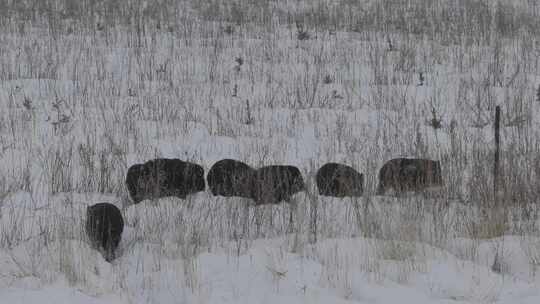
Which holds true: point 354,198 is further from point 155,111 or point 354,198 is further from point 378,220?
point 155,111

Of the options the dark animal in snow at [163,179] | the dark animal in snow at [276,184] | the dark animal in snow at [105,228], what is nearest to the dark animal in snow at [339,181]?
the dark animal in snow at [276,184]

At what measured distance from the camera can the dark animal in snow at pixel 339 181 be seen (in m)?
4.32

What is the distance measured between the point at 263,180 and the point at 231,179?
24 cm

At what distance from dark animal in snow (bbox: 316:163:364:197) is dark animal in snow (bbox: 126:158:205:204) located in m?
0.76

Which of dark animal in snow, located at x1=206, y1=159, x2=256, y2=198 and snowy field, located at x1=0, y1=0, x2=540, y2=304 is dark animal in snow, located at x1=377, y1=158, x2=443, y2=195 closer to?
snowy field, located at x1=0, y1=0, x2=540, y2=304

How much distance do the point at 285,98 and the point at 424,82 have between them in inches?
64.6

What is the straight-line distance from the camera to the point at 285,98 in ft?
23.2

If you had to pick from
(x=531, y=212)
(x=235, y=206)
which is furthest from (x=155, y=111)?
(x=531, y=212)

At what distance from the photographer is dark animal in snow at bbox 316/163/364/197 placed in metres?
4.32

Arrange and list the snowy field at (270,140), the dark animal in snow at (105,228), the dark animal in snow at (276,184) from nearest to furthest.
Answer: the snowy field at (270,140) < the dark animal in snow at (105,228) < the dark animal in snow at (276,184)

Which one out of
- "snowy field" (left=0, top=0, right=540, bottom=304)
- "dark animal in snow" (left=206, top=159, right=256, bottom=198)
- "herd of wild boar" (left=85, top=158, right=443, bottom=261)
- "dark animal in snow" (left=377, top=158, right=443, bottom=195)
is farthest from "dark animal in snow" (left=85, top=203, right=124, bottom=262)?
"dark animal in snow" (left=377, top=158, right=443, bottom=195)

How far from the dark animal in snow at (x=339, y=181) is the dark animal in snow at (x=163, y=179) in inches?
30.1

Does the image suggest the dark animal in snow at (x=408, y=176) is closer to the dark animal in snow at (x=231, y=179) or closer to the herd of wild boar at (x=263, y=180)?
the herd of wild boar at (x=263, y=180)

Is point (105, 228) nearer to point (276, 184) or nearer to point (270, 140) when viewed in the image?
point (276, 184)
